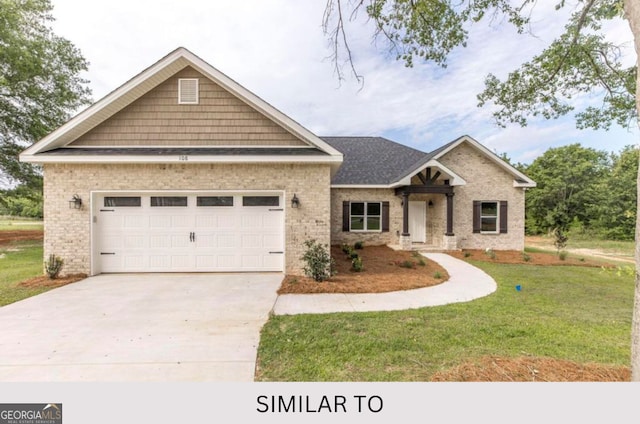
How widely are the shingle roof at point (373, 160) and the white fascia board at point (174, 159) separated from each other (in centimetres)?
661

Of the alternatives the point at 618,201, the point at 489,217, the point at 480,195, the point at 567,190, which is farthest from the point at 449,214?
the point at 618,201

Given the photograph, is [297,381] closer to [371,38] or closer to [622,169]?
[371,38]

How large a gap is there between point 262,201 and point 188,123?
3.22 m

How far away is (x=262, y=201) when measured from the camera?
8.08 m

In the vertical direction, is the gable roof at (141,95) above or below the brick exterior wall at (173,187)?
above

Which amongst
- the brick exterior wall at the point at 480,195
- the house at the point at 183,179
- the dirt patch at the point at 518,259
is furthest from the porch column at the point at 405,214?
the house at the point at 183,179

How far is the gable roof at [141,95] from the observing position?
7.45m

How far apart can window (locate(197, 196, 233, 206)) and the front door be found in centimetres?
970

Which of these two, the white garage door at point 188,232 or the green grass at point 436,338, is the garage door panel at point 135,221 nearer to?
the white garage door at point 188,232

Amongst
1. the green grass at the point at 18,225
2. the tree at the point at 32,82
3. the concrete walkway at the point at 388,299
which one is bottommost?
the green grass at the point at 18,225

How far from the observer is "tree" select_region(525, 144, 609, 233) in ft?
86.2

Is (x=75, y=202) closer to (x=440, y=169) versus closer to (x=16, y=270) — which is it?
(x=16, y=270)

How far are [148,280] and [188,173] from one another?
308 cm

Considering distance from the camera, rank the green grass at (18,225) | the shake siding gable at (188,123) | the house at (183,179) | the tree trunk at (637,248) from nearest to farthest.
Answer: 1. the tree trunk at (637,248)
2. the house at (183,179)
3. the shake siding gable at (188,123)
4. the green grass at (18,225)
